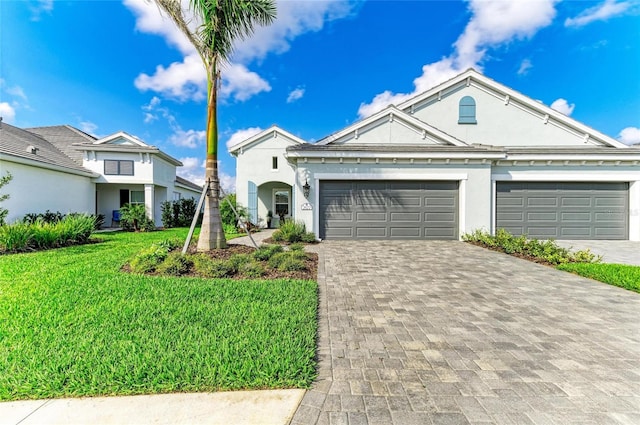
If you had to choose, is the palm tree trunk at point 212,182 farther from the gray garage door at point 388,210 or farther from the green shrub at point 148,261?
the gray garage door at point 388,210

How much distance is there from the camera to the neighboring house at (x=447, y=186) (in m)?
10.3

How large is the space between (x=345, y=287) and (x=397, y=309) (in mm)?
1231

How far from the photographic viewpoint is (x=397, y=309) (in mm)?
3924

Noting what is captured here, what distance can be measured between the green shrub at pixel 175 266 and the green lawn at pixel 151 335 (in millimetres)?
359

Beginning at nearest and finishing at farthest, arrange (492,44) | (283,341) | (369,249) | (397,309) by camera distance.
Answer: (283,341)
(397,309)
(369,249)
(492,44)

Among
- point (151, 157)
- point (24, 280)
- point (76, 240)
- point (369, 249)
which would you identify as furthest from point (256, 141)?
point (24, 280)

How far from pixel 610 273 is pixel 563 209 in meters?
6.59

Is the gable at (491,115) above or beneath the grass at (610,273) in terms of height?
above

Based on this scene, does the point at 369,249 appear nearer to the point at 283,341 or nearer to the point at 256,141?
the point at 283,341

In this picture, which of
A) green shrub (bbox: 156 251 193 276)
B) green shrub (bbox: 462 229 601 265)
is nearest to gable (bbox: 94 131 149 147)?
green shrub (bbox: 156 251 193 276)

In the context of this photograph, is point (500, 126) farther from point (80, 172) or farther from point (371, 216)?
point (80, 172)

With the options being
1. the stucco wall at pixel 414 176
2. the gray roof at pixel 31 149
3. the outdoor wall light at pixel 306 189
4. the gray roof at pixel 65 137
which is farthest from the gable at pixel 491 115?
the gray roof at pixel 65 137

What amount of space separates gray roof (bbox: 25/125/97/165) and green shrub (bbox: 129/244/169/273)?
1517cm

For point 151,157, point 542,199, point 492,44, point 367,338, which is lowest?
point 367,338
